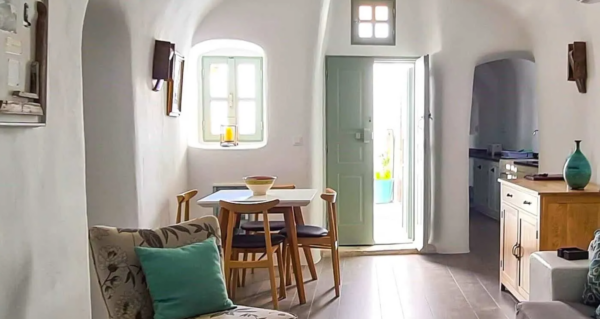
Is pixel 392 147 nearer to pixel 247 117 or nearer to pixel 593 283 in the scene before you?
pixel 247 117

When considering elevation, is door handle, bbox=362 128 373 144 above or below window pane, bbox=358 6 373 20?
below

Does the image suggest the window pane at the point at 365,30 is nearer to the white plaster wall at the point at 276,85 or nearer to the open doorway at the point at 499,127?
the white plaster wall at the point at 276,85

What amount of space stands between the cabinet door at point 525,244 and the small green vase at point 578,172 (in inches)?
13.6

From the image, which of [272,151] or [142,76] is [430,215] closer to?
[272,151]

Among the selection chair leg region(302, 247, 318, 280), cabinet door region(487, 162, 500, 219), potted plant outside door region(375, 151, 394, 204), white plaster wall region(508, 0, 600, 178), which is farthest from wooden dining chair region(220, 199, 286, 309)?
potted plant outside door region(375, 151, 394, 204)

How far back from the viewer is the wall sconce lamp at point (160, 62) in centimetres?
372

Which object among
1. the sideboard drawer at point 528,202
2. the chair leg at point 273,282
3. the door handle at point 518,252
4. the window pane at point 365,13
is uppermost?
the window pane at point 365,13

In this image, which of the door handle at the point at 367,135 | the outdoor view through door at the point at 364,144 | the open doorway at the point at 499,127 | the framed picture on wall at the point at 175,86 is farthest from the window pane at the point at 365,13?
the open doorway at the point at 499,127

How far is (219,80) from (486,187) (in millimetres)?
4470

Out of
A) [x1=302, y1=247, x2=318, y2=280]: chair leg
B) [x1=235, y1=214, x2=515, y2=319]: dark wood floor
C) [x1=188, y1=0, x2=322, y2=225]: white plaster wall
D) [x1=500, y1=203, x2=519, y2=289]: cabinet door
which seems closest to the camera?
[x1=235, y1=214, x2=515, y2=319]: dark wood floor

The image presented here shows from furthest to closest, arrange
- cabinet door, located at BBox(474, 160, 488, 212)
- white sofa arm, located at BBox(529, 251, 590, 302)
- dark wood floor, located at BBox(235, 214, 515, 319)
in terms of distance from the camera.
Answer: cabinet door, located at BBox(474, 160, 488, 212) < dark wood floor, located at BBox(235, 214, 515, 319) < white sofa arm, located at BBox(529, 251, 590, 302)

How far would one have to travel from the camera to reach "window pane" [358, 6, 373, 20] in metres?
5.45

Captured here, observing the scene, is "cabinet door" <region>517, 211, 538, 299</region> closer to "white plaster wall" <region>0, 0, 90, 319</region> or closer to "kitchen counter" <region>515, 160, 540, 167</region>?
"kitchen counter" <region>515, 160, 540, 167</region>

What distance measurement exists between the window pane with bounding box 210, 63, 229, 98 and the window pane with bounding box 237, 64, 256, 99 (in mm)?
128
